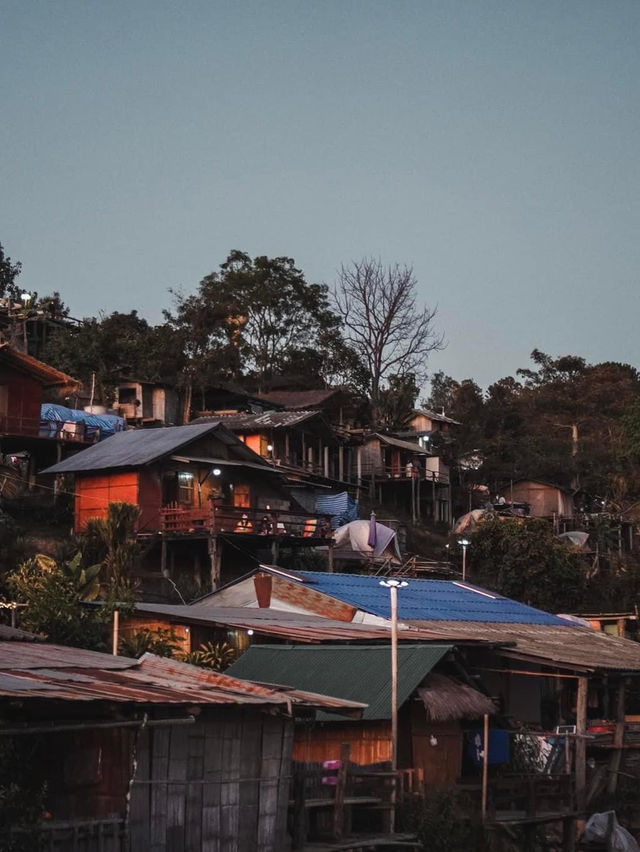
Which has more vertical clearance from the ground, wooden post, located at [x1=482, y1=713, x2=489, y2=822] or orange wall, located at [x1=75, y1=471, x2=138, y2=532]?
orange wall, located at [x1=75, y1=471, x2=138, y2=532]

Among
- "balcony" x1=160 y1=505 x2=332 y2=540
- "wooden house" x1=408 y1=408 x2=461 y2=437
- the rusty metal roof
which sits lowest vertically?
the rusty metal roof

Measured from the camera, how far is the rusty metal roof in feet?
46.7

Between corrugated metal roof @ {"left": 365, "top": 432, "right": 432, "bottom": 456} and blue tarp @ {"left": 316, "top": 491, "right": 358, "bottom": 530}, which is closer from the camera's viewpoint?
blue tarp @ {"left": 316, "top": 491, "right": 358, "bottom": 530}

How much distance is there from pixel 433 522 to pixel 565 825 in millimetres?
41683

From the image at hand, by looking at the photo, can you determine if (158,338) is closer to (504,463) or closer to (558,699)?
(504,463)

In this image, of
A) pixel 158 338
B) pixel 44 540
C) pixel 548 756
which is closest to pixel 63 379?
pixel 44 540

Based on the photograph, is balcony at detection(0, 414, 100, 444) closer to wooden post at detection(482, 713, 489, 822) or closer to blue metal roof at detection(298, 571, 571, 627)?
blue metal roof at detection(298, 571, 571, 627)

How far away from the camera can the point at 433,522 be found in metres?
65.4

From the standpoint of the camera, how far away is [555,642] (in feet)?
102

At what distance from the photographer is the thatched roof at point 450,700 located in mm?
21906

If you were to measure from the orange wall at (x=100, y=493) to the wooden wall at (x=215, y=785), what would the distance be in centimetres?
2513

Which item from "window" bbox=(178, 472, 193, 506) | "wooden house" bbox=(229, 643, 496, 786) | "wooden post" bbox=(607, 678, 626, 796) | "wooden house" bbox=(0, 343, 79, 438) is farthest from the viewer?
"wooden house" bbox=(0, 343, 79, 438)

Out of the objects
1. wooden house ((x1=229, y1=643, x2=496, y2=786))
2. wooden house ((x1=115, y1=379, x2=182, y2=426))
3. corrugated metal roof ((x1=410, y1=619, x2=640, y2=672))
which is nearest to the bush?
wooden house ((x1=229, y1=643, x2=496, y2=786))

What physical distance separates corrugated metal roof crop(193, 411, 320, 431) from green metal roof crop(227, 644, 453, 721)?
31048 millimetres
